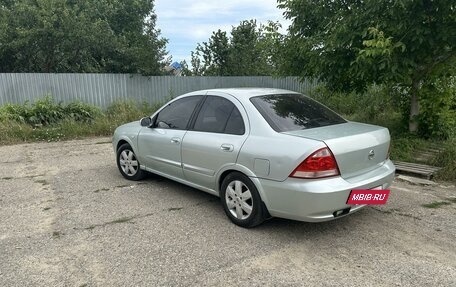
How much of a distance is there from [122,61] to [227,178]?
45.4 ft

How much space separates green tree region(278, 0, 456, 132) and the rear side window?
Answer: 237 centimetres

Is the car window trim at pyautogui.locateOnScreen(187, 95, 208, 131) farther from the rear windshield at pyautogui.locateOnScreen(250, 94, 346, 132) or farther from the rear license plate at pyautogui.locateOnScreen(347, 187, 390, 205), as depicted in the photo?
the rear license plate at pyautogui.locateOnScreen(347, 187, 390, 205)

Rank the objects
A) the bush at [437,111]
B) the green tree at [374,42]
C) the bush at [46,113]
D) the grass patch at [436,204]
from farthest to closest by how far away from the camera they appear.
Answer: the bush at [46,113] → the bush at [437,111] → the green tree at [374,42] → the grass patch at [436,204]

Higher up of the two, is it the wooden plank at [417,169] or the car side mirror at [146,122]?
the car side mirror at [146,122]

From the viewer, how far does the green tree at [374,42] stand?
564 cm

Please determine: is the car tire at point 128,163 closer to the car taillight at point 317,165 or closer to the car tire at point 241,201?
the car tire at point 241,201

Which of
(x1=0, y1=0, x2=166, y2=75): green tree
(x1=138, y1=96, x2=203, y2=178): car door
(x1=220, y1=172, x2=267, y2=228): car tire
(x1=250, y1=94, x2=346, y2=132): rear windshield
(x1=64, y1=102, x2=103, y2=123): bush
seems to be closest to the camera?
(x1=220, y1=172, x2=267, y2=228): car tire

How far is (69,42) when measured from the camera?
49.7 feet

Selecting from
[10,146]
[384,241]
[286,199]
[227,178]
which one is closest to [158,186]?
[227,178]

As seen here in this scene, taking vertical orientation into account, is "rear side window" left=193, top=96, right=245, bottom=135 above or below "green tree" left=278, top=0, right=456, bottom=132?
below

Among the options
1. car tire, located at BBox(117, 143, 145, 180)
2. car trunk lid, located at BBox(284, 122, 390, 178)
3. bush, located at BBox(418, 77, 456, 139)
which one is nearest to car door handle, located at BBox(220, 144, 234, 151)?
car trunk lid, located at BBox(284, 122, 390, 178)

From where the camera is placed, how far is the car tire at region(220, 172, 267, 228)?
12.6 feet

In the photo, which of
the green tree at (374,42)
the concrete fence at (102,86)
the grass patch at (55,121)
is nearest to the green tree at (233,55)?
the concrete fence at (102,86)

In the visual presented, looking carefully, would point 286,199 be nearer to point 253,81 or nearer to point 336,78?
point 336,78
